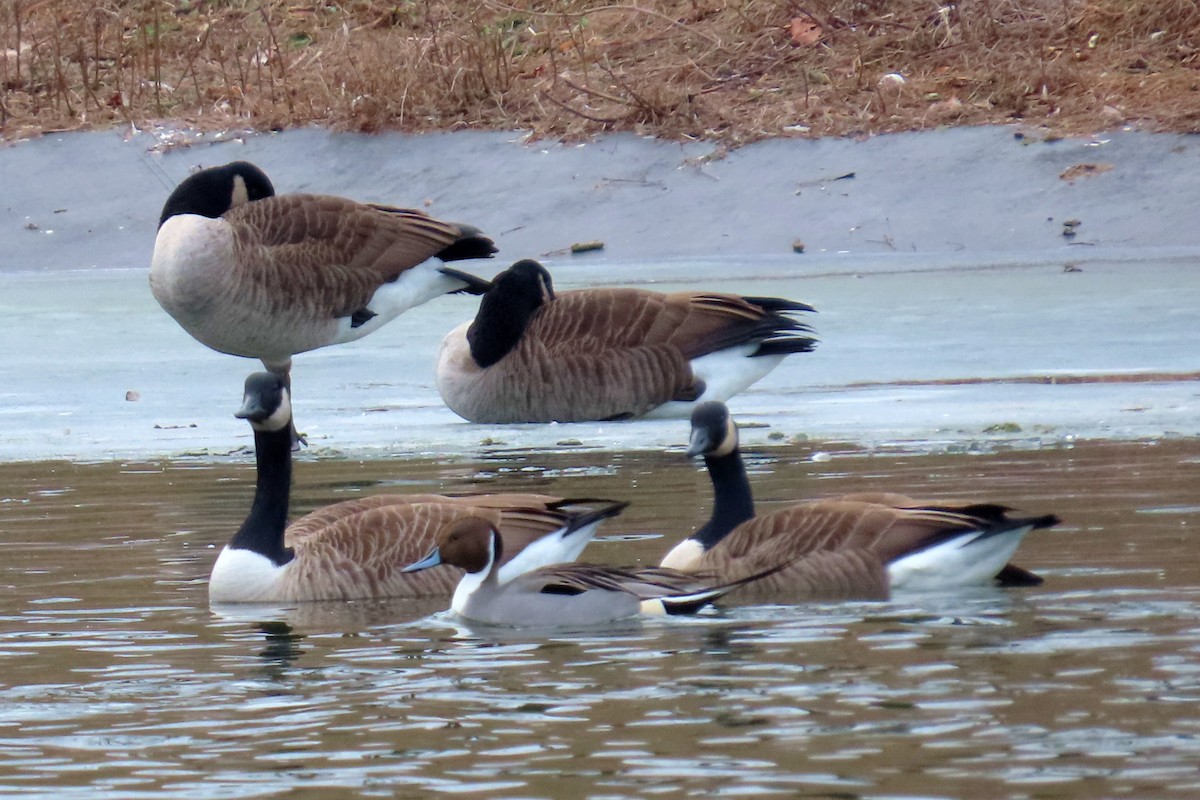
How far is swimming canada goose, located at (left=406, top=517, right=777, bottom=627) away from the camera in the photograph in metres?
5.82

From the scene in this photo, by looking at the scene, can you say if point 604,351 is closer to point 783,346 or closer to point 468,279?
point 783,346

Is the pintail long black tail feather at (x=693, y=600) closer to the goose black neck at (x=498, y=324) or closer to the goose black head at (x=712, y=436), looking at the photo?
the goose black head at (x=712, y=436)

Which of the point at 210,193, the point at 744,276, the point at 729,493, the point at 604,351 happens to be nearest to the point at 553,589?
the point at 729,493

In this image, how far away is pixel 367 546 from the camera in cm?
662

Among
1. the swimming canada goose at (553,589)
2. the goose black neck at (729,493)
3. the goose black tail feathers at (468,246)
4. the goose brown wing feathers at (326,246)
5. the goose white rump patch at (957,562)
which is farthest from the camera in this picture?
the goose black tail feathers at (468,246)

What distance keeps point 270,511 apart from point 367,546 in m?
0.31

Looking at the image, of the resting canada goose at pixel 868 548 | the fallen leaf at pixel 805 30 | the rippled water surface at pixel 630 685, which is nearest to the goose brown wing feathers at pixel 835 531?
the resting canada goose at pixel 868 548

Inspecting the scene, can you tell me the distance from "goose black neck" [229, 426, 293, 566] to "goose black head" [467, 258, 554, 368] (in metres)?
3.80

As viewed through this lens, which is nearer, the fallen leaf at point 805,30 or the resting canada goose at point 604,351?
the resting canada goose at point 604,351

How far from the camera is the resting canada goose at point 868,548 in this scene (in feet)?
19.6

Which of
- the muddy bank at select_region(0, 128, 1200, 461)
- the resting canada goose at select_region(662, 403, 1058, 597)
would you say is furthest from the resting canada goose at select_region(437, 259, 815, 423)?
the resting canada goose at select_region(662, 403, 1058, 597)

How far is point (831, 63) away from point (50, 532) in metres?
12.4


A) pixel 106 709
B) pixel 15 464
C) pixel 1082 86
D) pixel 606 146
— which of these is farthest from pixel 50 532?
pixel 1082 86

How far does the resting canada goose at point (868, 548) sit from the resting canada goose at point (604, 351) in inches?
167
